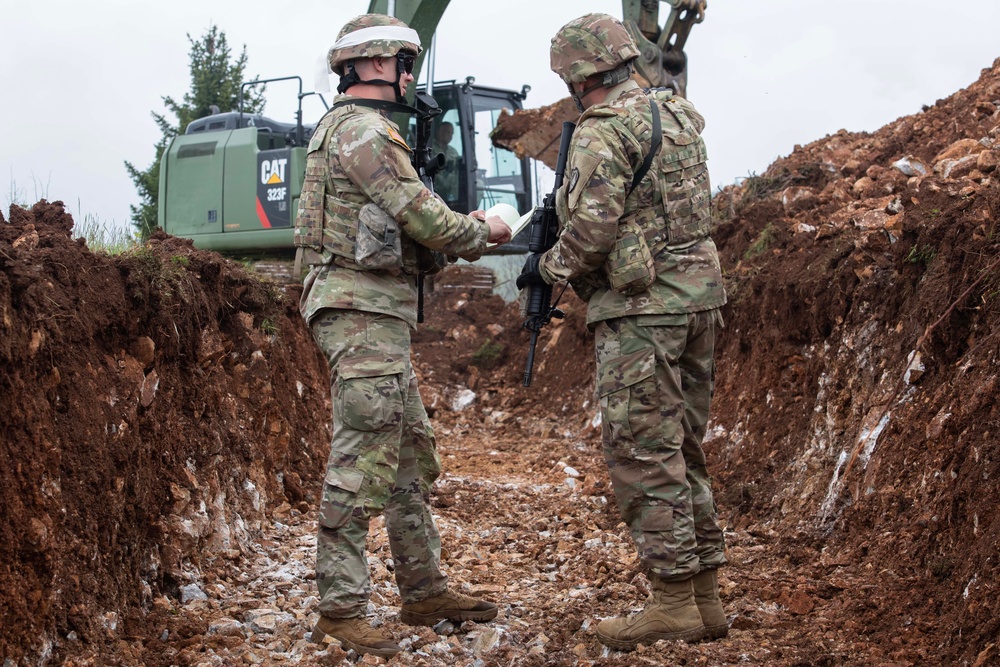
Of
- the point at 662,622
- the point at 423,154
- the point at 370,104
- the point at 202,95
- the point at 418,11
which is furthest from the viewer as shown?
the point at 202,95

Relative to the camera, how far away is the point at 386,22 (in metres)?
4.04

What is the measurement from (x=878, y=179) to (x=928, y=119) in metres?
1.39

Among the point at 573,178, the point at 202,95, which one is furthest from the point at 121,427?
the point at 202,95

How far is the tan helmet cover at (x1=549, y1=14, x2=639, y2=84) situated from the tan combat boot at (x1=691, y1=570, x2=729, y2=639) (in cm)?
213

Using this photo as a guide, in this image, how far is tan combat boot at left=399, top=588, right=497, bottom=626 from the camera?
13.8 feet

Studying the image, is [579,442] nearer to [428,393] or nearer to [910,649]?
[428,393]

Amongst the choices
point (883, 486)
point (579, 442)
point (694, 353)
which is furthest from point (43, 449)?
point (579, 442)

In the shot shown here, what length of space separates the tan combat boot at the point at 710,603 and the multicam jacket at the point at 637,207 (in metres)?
1.11

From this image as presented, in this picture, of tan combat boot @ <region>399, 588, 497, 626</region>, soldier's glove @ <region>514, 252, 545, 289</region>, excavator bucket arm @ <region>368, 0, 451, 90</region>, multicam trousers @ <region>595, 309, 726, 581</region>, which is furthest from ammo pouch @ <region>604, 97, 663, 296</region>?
excavator bucket arm @ <region>368, 0, 451, 90</region>

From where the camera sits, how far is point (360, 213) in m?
3.90

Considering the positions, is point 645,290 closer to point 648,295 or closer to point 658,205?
Answer: point 648,295

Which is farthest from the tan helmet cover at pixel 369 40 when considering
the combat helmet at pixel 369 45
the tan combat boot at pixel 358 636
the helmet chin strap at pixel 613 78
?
the tan combat boot at pixel 358 636

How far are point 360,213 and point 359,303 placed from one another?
1.21 ft

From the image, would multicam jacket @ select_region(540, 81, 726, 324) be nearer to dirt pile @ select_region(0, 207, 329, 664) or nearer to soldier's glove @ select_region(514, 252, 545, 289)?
soldier's glove @ select_region(514, 252, 545, 289)
